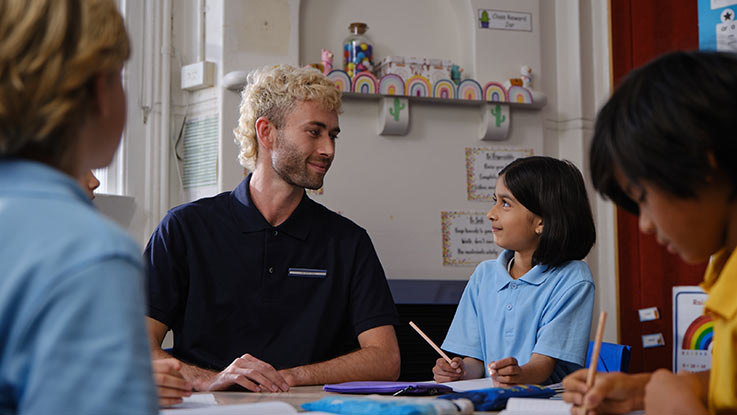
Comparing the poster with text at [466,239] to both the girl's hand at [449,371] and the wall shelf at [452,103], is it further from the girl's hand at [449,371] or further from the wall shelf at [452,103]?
the girl's hand at [449,371]

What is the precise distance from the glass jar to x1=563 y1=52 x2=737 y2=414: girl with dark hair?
2.30 metres

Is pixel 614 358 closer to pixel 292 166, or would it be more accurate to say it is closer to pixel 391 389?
pixel 391 389

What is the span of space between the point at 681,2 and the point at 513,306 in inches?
77.4

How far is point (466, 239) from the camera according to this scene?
3385 mm

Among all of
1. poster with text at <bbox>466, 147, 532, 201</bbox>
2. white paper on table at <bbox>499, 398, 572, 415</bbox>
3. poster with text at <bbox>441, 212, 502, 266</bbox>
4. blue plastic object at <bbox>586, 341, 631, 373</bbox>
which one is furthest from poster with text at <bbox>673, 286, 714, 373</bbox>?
white paper on table at <bbox>499, 398, 572, 415</bbox>

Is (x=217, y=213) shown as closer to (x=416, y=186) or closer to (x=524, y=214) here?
(x=524, y=214)

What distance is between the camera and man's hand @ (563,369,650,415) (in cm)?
102

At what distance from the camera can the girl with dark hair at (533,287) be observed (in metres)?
1.90

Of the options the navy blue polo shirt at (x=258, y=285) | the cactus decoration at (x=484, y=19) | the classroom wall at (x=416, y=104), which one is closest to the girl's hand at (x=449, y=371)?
the navy blue polo shirt at (x=258, y=285)

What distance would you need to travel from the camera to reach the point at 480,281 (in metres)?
2.27

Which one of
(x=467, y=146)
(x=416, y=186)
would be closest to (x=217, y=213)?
(x=416, y=186)

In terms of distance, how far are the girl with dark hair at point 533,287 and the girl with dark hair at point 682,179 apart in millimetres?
783

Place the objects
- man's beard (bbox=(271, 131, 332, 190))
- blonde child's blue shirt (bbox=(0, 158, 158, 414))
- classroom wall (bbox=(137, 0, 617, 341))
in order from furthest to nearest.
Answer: classroom wall (bbox=(137, 0, 617, 341)) → man's beard (bbox=(271, 131, 332, 190)) → blonde child's blue shirt (bbox=(0, 158, 158, 414))

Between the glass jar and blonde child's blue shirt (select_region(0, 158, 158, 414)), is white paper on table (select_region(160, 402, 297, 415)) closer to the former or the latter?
blonde child's blue shirt (select_region(0, 158, 158, 414))
